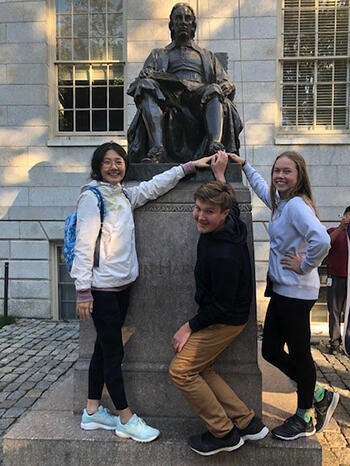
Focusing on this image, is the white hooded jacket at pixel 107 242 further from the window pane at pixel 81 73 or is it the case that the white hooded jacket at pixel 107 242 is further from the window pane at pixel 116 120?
the window pane at pixel 81 73

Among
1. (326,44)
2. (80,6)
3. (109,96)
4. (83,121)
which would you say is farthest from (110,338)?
(80,6)

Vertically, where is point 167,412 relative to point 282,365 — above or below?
below

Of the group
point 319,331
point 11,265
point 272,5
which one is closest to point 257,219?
point 319,331

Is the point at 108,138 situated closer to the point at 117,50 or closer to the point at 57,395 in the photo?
the point at 117,50

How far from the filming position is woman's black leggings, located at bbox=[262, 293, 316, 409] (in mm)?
2992

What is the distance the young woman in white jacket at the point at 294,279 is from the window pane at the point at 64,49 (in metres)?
7.17

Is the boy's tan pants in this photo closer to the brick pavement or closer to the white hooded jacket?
the white hooded jacket

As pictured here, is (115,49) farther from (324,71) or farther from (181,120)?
(181,120)

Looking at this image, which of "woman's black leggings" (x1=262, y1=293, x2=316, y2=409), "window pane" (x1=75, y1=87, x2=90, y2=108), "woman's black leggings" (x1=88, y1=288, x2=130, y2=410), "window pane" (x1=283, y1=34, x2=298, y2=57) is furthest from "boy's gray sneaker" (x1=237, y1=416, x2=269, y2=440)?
"window pane" (x1=75, y1=87, x2=90, y2=108)

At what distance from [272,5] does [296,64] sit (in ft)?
3.72

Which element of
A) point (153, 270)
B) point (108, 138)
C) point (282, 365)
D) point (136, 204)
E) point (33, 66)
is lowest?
point (282, 365)

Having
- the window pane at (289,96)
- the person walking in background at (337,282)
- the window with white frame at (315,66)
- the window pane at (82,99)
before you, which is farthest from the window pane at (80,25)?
the person walking in background at (337,282)

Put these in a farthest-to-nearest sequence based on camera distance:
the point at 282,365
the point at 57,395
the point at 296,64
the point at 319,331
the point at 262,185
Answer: the point at 296,64, the point at 319,331, the point at 57,395, the point at 262,185, the point at 282,365

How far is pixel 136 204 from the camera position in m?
3.32
